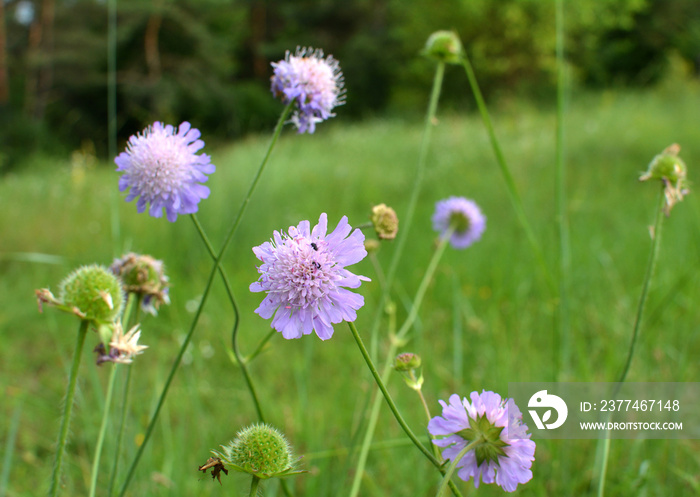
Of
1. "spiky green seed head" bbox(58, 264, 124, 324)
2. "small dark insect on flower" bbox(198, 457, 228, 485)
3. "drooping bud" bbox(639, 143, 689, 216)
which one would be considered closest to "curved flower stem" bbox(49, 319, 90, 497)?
"spiky green seed head" bbox(58, 264, 124, 324)

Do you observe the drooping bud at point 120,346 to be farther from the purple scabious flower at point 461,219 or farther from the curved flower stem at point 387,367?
the purple scabious flower at point 461,219

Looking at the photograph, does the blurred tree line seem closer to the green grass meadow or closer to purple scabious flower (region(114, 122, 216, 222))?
the green grass meadow

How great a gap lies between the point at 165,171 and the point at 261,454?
1.31 ft

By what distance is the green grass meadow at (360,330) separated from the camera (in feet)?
4.39

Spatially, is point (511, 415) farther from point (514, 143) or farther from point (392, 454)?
point (514, 143)

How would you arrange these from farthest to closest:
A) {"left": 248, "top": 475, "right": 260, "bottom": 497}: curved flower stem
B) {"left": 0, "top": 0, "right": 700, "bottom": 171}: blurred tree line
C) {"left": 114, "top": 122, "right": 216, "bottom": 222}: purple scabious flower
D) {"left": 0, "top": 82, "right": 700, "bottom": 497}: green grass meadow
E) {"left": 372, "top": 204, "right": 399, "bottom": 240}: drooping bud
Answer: {"left": 0, "top": 0, "right": 700, "bottom": 171}: blurred tree line, {"left": 0, "top": 82, "right": 700, "bottom": 497}: green grass meadow, {"left": 372, "top": 204, "right": 399, "bottom": 240}: drooping bud, {"left": 114, "top": 122, "right": 216, "bottom": 222}: purple scabious flower, {"left": 248, "top": 475, "right": 260, "bottom": 497}: curved flower stem

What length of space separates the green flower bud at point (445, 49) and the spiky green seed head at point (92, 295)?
0.85 metres

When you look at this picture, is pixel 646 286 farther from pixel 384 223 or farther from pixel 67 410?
pixel 67 410

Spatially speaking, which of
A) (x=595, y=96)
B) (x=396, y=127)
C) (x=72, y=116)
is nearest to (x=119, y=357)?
(x=396, y=127)

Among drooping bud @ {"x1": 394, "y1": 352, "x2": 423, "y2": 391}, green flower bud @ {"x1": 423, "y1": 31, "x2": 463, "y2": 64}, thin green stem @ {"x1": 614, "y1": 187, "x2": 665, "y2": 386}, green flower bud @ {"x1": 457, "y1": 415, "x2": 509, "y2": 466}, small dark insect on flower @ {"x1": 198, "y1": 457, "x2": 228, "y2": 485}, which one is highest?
green flower bud @ {"x1": 423, "y1": 31, "x2": 463, "y2": 64}

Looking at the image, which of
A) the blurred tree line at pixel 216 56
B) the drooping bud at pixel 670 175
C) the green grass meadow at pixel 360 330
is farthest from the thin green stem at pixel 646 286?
the blurred tree line at pixel 216 56

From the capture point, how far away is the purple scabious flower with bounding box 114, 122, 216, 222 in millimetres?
768

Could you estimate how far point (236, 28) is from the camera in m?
20.9

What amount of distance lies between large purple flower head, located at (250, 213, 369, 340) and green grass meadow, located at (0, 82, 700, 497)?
29cm
